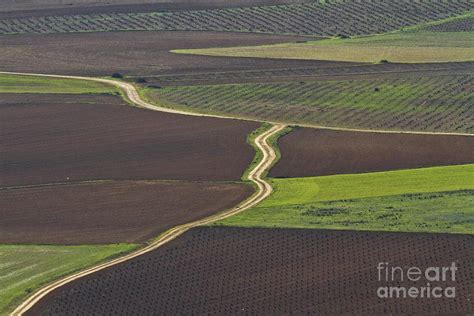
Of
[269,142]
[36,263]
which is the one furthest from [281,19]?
[36,263]

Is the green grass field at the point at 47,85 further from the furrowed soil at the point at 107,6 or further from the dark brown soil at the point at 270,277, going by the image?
the dark brown soil at the point at 270,277

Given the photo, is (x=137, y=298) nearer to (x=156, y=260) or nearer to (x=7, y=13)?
(x=156, y=260)

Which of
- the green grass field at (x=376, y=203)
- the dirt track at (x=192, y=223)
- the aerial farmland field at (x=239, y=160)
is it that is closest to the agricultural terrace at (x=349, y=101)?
the aerial farmland field at (x=239, y=160)

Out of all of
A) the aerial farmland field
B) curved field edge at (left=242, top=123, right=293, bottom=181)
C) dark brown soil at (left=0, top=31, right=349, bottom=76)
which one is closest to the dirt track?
the aerial farmland field

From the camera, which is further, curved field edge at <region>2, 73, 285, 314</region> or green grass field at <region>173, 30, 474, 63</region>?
green grass field at <region>173, 30, 474, 63</region>
